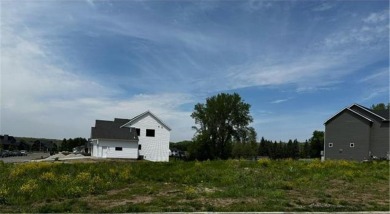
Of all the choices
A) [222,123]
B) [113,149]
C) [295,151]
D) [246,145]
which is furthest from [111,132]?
[295,151]

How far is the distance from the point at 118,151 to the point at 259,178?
133 feet

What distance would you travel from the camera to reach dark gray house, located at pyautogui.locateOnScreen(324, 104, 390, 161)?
48.2m

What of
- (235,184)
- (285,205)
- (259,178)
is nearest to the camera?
(285,205)

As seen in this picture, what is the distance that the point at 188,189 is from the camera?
13062 mm

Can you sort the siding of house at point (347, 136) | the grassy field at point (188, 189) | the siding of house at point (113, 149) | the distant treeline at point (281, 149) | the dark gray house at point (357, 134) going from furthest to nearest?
the distant treeline at point (281, 149)
the siding of house at point (113, 149)
the siding of house at point (347, 136)
the dark gray house at point (357, 134)
the grassy field at point (188, 189)

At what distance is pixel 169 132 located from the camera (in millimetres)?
59188

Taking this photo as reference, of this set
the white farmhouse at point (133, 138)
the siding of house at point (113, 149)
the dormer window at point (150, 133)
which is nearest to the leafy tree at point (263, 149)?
the white farmhouse at point (133, 138)

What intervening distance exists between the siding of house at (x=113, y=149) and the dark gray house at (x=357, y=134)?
86.3ft

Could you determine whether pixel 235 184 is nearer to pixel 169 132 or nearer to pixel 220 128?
pixel 169 132

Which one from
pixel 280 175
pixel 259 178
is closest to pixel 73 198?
pixel 259 178

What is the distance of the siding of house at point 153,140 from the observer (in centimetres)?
5762

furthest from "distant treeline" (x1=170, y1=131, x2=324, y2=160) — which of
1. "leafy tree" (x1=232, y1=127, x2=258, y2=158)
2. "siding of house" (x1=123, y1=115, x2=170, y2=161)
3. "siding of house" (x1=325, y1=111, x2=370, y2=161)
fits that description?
"siding of house" (x1=325, y1=111, x2=370, y2=161)

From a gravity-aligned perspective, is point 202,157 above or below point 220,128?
below

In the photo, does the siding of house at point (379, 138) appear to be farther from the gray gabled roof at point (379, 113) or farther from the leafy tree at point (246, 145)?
the leafy tree at point (246, 145)
